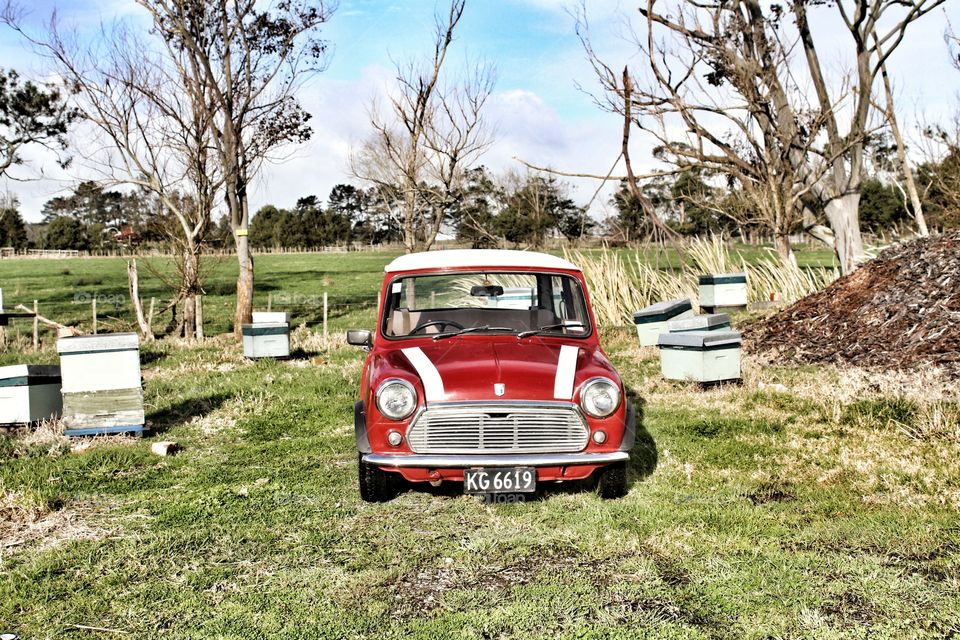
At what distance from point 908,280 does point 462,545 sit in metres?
9.23

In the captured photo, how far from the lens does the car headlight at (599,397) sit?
16.3 ft

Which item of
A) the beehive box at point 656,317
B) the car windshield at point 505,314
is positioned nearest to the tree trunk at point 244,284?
the beehive box at point 656,317

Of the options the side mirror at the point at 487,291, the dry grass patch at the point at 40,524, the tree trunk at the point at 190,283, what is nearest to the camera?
the dry grass patch at the point at 40,524

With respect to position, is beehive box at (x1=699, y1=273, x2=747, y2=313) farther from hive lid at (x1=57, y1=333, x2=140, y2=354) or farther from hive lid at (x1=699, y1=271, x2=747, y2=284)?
hive lid at (x1=57, y1=333, x2=140, y2=354)

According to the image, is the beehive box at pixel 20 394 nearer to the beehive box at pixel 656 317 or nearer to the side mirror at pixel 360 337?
the side mirror at pixel 360 337

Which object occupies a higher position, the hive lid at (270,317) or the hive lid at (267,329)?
the hive lid at (270,317)

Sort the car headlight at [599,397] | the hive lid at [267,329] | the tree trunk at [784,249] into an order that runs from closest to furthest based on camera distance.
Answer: the car headlight at [599,397]
the hive lid at [267,329]
the tree trunk at [784,249]

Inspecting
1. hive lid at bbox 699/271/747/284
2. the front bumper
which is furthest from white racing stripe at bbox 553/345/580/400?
hive lid at bbox 699/271/747/284

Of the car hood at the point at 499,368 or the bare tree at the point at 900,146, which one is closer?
the car hood at the point at 499,368

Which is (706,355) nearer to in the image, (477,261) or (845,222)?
(477,261)

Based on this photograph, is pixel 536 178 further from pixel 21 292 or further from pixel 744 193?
pixel 744 193

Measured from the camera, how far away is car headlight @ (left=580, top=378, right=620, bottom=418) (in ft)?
16.3

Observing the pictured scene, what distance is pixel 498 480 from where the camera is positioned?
4.87 metres

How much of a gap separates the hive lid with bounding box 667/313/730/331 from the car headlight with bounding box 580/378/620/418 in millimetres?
4772
